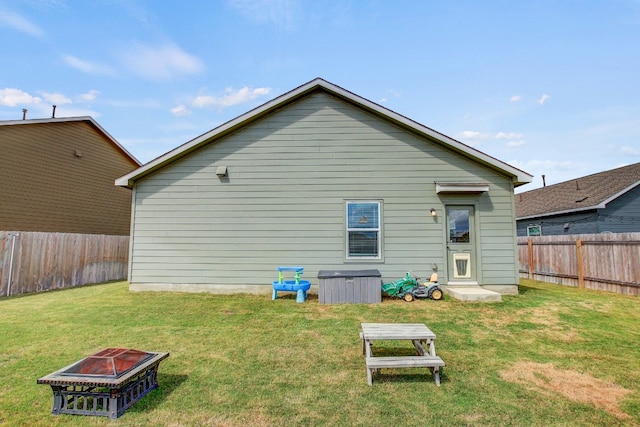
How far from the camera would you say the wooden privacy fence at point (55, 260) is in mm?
9297

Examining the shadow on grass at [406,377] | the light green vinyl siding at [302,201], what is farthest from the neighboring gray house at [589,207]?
the shadow on grass at [406,377]

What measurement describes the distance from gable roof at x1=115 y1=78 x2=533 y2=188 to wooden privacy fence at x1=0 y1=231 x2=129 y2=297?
385cm

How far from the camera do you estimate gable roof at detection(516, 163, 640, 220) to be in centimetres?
1412

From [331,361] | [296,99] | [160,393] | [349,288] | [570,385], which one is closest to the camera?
[160,393]

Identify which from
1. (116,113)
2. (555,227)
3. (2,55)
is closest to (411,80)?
(555,227)

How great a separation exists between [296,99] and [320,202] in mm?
3040

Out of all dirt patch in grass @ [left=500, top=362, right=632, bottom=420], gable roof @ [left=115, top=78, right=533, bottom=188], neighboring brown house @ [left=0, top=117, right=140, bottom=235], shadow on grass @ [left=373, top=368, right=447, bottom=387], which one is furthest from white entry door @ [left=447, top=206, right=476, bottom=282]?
neighboring brown house @ [left=0, top=117, right=140, bottom=235]

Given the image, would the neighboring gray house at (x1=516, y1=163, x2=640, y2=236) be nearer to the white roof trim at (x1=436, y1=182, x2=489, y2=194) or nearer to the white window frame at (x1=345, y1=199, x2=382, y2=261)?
the white roof trim at (x1=436, y1=182, x2=489, y2=194)

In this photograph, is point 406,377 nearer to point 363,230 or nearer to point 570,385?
point 570,385

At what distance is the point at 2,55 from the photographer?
1107 centimetres

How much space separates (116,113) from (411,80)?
12686 millimetres

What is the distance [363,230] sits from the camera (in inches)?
339

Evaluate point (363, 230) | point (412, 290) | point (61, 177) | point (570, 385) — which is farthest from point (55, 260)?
point (570, 385)

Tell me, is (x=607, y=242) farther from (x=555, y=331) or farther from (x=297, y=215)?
(x=297, y=215)
